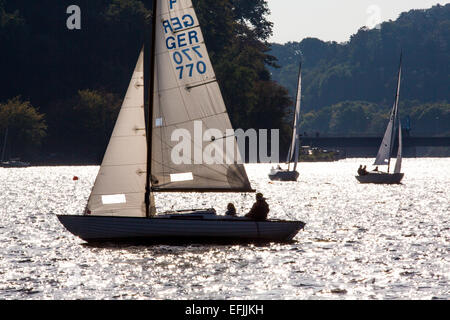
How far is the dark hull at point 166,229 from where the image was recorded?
40906 millimetres

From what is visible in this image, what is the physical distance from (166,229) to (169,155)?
3.47 m

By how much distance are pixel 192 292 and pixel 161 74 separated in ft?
42.9

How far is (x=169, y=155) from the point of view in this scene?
139ft

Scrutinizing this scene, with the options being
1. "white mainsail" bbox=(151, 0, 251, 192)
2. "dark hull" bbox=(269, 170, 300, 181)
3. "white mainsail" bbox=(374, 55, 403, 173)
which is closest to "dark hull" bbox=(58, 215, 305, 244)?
"white mainsail" bbox=(151, 0, 251, 192)

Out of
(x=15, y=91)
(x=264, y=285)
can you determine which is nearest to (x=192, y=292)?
(x=264, y=285)

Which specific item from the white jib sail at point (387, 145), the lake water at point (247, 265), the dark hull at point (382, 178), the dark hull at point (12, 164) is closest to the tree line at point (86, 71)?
the dark hull at point (12, 164)

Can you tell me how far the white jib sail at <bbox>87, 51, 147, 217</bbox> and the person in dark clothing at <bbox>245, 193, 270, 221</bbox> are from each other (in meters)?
4.85

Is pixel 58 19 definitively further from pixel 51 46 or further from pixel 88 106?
pixel 88 106

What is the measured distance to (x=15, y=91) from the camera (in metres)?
172

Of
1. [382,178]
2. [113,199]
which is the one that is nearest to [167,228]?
[113,199]

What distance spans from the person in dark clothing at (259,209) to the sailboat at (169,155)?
0.50 m

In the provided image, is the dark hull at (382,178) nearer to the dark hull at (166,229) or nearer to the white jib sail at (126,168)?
the dark hull at (166,229)

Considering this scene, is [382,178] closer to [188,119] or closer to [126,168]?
[188,119]

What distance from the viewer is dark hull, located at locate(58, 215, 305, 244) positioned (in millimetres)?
40906
